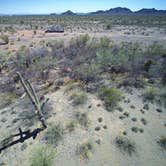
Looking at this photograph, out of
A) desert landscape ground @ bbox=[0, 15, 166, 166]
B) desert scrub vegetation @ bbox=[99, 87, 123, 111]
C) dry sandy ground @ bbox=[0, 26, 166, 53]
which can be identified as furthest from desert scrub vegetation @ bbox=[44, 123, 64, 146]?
dry sandy ground @ bbox=[0, 26, 166, 53]

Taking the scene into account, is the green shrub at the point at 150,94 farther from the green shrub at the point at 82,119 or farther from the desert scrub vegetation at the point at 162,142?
the green shrub at the point at 82,119

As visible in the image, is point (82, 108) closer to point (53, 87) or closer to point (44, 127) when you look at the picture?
point (44, 127)

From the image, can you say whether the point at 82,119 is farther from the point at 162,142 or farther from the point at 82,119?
the point at 162,142

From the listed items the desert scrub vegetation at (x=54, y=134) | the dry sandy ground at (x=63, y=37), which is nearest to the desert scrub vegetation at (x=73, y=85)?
the desert scrub vegetation at (x=54, y=134)

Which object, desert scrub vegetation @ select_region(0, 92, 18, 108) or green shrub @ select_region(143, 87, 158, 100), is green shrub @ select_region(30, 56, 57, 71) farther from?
green shrub @ select_region(143, 87, 158, 100)

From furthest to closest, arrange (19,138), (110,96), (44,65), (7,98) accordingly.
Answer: (44,65) → (7,98) → (110,96) → (19,138)

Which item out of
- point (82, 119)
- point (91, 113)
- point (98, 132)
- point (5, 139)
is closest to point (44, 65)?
point (91, 113)

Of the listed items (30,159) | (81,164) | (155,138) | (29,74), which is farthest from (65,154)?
(29,74)
